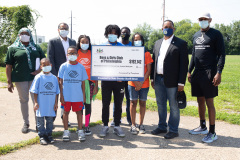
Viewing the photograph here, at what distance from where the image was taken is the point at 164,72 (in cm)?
482

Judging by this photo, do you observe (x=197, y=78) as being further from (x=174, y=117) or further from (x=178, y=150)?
(x=178, y=150)

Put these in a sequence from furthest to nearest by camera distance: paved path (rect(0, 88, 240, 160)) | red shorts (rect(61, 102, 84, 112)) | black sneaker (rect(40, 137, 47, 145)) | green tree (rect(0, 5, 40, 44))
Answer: green tree (rect(0, 5, 40, 44)), red shorts (rect(61, 102, 84, 112)), black sneaker (rect(40, 137, 47, 145)), paved path (rect(0, 88, 240, 160))

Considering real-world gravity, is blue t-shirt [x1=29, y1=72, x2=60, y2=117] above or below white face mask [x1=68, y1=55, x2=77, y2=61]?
below

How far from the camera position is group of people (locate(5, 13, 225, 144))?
15.1ft

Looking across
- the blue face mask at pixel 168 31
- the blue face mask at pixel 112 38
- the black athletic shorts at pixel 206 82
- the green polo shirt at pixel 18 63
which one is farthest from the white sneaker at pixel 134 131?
the green polo shirt at pixel 18 63

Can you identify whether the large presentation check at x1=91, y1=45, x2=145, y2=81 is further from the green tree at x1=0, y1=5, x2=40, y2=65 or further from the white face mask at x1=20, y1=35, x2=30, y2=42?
the green tree at x1=0, y1=5, x2=40, y2=65

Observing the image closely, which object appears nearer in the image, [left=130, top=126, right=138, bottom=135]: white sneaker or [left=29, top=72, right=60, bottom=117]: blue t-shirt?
[left=29, top=72, right=60, bottom=117]: blue t-shirt

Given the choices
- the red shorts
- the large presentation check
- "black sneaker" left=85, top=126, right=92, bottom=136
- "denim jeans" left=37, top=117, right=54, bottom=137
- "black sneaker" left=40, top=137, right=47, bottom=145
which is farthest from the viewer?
"black sneaker" left=85, top=126, right=92, bottom=136

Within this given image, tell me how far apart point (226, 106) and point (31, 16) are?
1284cm

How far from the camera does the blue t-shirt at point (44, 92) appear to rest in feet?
14.9


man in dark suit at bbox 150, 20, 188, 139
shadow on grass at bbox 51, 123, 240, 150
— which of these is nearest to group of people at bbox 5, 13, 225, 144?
man in dark suit at bbox 150, 20, 188, 139

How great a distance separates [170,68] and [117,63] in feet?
3.73

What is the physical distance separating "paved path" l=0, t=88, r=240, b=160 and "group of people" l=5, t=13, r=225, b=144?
0.62 ft

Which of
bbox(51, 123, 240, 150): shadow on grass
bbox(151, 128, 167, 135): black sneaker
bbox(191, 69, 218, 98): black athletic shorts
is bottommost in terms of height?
bbox(51, 123, 240, 150): shadow on grass
